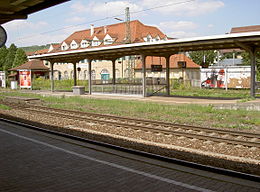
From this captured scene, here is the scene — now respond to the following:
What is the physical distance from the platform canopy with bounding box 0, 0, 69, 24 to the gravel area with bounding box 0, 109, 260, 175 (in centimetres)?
457

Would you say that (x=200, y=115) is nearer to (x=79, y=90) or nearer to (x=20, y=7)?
(x=20, y=7)

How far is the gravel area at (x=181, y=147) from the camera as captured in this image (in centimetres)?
741

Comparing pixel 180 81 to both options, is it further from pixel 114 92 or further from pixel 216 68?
pixel 114 92

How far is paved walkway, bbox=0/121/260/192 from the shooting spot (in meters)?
5.56

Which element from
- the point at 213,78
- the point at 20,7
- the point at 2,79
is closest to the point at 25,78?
the point at 2,79

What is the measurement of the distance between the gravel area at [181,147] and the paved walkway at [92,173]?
1.08 meters

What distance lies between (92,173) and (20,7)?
157 inches

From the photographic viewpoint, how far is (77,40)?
211ft

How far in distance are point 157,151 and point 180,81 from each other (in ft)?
99.6

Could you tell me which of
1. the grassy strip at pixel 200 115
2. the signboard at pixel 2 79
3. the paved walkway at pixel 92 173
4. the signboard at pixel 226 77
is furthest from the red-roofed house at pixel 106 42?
the paved walkway at pixel 92 173

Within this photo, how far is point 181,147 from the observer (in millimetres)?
8906

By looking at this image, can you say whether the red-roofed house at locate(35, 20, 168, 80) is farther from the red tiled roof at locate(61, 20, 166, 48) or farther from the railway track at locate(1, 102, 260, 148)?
the railway track at locate(1, 102, 260, 148)

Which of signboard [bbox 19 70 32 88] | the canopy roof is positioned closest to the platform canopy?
the canopy roof

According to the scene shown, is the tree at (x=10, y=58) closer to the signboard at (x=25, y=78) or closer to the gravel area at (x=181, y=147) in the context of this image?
the signboard at (x=25, y=78)
